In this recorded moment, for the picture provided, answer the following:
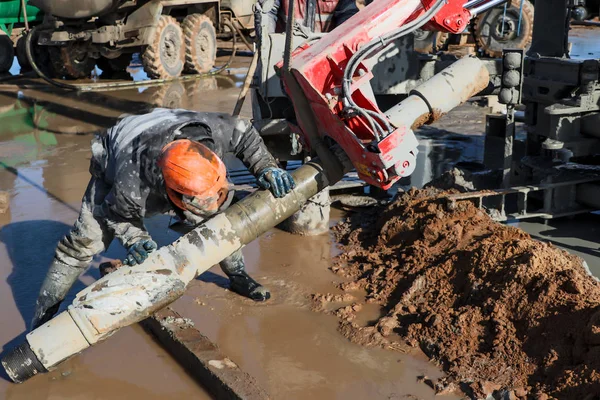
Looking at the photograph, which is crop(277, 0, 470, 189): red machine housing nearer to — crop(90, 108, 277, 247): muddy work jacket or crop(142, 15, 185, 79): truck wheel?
crop(90, 108, 277, 247): muddy work jacket

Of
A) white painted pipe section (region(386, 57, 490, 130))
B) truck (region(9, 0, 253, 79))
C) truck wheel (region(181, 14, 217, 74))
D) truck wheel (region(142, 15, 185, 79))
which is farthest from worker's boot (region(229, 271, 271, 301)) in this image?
truck wheel (region(181, 14, 217, 74))

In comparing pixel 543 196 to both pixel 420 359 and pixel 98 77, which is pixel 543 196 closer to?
pixel 420 359

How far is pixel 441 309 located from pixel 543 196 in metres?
1.89

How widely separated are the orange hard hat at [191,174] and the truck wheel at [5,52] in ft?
36.6

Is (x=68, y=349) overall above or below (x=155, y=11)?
below

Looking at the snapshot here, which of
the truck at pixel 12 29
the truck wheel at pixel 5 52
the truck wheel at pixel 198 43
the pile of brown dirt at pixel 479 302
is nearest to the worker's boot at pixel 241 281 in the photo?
the pile of brown dirt at pixel 479 302

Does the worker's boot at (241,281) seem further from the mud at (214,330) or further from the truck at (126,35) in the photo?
the truck at (126,35)

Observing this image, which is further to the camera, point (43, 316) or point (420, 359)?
point (43, 316)

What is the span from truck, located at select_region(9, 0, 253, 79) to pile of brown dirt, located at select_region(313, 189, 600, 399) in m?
8.00

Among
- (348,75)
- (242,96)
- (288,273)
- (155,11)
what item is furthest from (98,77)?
(348,75)

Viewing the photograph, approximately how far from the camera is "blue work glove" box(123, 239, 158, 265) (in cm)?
378

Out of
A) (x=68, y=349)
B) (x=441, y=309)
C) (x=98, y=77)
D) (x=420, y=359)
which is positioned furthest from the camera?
(x=98, y=77)

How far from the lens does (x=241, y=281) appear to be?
15.7ft

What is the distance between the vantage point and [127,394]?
380 cm
